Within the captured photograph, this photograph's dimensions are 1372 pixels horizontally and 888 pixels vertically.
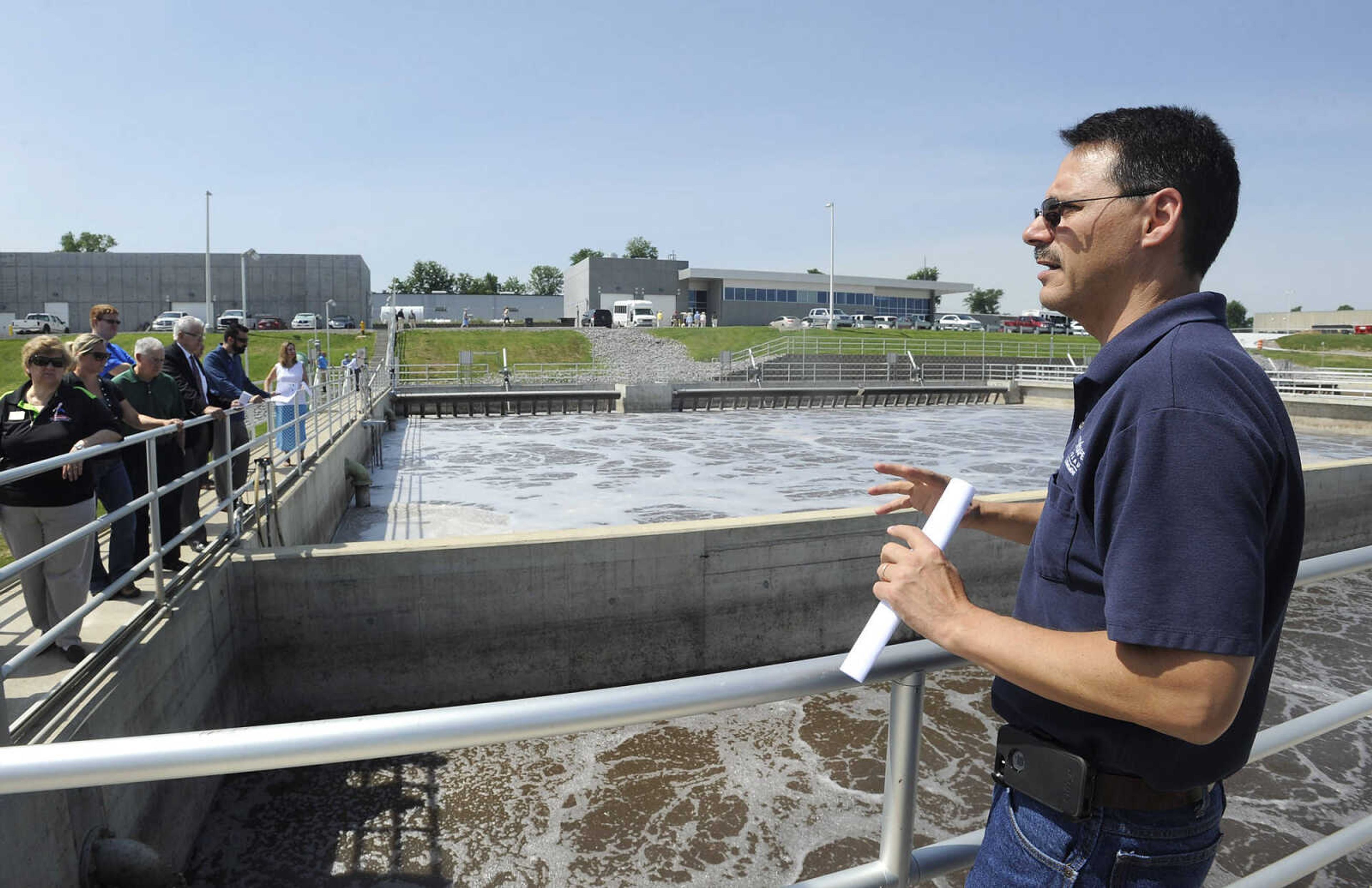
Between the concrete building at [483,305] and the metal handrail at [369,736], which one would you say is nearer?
the metal handrail at [369,736]

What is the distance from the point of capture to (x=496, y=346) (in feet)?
169

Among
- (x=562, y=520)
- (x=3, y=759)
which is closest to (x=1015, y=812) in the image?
(x=3, y=759)

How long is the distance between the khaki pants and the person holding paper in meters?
3.53

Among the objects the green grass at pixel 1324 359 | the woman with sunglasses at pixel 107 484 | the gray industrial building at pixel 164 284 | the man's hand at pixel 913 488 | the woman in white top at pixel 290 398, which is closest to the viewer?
the man's hand at pixel 913 488

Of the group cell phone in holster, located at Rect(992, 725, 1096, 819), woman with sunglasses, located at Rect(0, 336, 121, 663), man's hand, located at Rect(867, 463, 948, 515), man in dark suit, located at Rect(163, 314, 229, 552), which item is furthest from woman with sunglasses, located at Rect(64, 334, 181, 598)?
cell phone in holster, located at Rect(992, 725, 1096, 819)

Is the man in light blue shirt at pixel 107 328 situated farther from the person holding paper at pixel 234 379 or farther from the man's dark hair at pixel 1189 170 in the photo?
the man's dark hair at pixel 1189 170

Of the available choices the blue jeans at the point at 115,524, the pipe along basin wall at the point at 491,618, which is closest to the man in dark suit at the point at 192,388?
the pipe along basin wall at the point at 491,618

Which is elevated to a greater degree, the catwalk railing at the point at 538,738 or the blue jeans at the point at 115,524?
the catwalk railing at the point at 538,738

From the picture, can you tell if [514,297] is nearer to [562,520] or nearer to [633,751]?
[562,520]

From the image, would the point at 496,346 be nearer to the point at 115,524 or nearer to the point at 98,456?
the point at 115,524

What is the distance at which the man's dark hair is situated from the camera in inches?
53.0

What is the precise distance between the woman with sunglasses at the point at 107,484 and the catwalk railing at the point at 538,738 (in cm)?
526

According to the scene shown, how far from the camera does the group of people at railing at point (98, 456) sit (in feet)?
16.7

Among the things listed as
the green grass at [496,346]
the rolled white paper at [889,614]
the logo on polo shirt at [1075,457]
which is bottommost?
the rolled white paper at [889,614]
